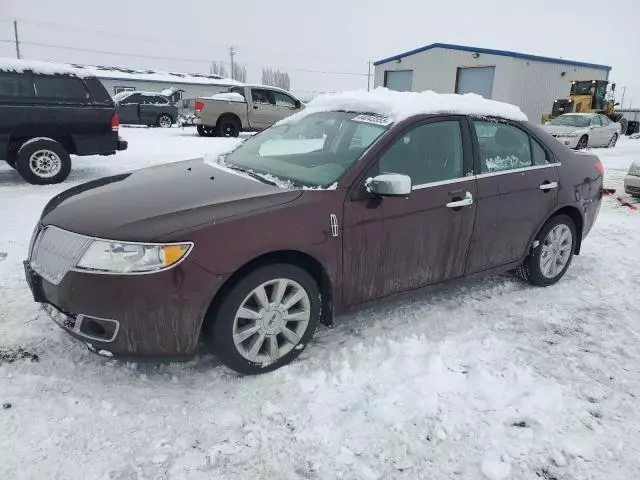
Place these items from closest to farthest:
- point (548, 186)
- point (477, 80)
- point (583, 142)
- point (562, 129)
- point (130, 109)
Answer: point (548, 186)
point (562, 129)
point (583, 142)
point (130, 109)
point (477, 80)

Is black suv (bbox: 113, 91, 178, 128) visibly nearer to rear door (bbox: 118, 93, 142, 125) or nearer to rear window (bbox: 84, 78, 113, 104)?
rear door (bbox: 118, 93, 142, 125)

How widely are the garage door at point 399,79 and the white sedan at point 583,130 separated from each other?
A: 40.5ft

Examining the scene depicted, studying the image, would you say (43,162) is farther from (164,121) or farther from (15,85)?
(164,121)

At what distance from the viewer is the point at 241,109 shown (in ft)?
53.7

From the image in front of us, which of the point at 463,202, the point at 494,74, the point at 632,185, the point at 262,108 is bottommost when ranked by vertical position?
the point at 632,185

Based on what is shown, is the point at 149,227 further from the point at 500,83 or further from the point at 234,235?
the point at 500,83

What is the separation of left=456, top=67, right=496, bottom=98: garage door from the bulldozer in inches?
149

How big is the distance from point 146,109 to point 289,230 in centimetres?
2033

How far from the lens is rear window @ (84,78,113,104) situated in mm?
8258

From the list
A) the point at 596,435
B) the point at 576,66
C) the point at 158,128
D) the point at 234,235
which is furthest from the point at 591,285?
the point at 576,66

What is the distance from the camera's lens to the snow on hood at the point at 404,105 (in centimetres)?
346

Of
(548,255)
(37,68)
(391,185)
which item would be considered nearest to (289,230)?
(391,185)

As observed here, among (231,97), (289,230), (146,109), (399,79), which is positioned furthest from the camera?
(399,79)

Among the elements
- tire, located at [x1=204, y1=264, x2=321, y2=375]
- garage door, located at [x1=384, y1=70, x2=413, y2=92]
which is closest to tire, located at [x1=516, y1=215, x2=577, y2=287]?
tire, located at [x1=204, y1=264, x2=321, y2=375]
